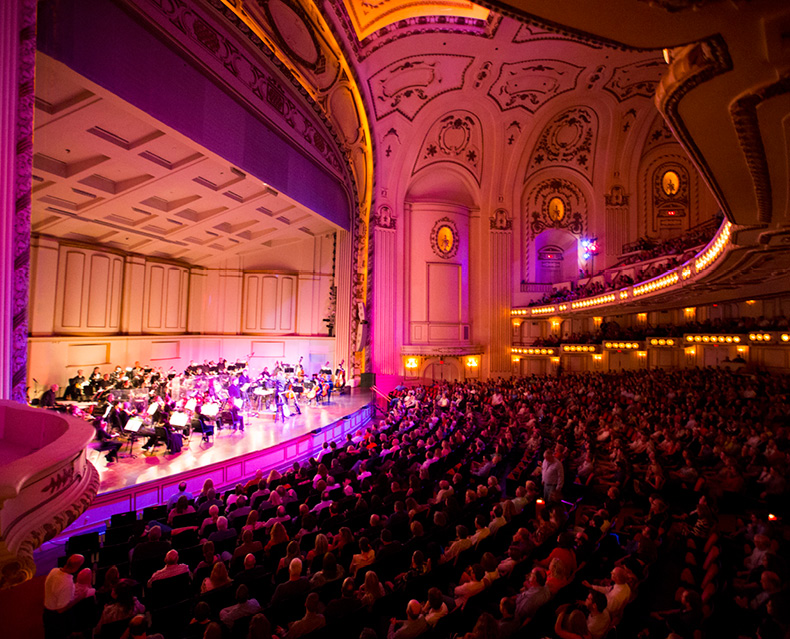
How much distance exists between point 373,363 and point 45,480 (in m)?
19.8

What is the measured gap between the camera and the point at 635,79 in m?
23.8

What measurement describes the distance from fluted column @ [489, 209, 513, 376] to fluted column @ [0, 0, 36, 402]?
2350 cm

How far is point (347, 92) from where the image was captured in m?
17.4

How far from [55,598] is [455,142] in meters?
25.7

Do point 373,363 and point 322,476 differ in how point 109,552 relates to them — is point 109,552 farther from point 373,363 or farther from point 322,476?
point 373,363

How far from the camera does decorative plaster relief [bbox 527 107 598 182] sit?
26.1m

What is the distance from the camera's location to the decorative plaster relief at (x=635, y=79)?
22.9 m

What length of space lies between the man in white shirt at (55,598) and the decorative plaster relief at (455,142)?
24.1 m

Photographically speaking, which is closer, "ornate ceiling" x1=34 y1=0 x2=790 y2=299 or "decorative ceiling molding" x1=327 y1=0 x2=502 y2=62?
"ornate ceiling" x1=34 y1=0 x2=790 y2=299

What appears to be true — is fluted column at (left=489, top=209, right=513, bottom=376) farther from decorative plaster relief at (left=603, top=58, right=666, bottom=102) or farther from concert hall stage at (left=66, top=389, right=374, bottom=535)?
concert hall stage at (left=66, top=389, right=374, bottom=535)

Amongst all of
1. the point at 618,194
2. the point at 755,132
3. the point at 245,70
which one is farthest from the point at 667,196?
the point at 755,132

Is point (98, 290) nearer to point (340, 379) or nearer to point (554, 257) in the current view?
point (340, 379)

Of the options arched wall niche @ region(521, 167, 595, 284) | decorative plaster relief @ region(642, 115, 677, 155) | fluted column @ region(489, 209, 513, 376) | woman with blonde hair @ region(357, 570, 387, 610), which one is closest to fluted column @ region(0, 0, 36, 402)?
woman with blonde hair @ region(357, 570, 387, 610)

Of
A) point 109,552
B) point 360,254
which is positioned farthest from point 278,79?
point 109,552
